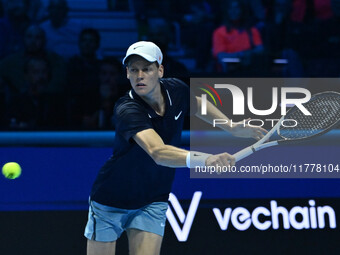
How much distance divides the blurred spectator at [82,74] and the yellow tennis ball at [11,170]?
63cm

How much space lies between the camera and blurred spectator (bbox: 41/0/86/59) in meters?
6.57

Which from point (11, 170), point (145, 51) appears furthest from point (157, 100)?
point (11, 170)

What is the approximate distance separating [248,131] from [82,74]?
2317mm

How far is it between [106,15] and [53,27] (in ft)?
3.45

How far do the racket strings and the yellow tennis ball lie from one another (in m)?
1.86

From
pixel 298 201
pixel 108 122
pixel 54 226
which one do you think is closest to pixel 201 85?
pixel 108 122

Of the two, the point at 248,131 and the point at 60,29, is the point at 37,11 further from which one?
the point at 248,131

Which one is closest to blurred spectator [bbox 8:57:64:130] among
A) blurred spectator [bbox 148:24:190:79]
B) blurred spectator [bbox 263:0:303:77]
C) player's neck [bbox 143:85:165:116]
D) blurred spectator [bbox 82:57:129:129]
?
blurred spectator [bbox 82:57:129:129]

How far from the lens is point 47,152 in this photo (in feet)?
15.7

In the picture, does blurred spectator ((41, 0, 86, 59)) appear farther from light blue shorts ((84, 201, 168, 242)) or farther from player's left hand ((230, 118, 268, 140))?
light blue shorts ((84, 201, 168, 242))

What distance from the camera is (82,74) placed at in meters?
5.79

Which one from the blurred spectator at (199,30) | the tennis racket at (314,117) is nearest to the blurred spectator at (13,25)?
the blurred spectator at (199,30)

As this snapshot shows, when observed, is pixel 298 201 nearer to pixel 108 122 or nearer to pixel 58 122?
pixel 108 122

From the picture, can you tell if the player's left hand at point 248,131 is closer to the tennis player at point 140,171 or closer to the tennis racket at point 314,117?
the tennis player at point 140,171
